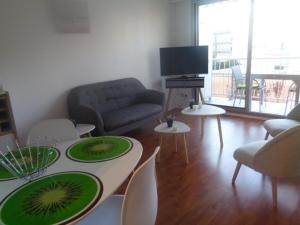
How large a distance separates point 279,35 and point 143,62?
→ 2.50 meters

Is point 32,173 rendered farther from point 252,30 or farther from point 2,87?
point 252,30

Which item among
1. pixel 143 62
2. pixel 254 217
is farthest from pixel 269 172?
pixel 143 62

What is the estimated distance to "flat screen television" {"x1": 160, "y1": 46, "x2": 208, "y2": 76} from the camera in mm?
4529

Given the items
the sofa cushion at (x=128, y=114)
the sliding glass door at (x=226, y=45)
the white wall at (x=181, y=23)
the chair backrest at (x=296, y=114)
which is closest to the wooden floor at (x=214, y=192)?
the sofa cushion at (x=128, y=114)

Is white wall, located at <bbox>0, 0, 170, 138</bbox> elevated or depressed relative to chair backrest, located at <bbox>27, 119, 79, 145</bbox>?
elevated

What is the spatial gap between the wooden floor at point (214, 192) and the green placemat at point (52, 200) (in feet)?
3.22

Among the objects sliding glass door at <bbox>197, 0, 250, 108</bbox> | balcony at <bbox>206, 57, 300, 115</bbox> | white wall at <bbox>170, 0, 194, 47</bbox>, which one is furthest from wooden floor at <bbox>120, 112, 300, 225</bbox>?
white wall at <bbox>170, 0, 194, 47</bbox>

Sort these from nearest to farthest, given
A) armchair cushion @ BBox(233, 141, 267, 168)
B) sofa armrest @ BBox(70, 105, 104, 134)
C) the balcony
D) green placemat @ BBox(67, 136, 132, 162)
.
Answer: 1. green placemat @ BBox(67, 136, 132, 162)
2. armchair cushion @ BBox(233, 141, 267, 168)
3. sofa armrest @ BBox(70, 105, 104, 134)
4. the balcony

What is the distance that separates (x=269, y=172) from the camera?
1946 millimetres

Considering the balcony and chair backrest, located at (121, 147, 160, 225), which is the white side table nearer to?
chair backrest, located at (121, 147, 160, 225)

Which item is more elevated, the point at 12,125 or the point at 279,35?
the point at 279,35

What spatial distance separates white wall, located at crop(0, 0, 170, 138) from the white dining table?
5.96ft

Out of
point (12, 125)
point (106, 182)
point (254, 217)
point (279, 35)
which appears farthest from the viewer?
point (279, 35)

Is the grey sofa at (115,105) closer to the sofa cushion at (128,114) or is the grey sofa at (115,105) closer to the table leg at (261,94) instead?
the sofa cushion at (128,114)
